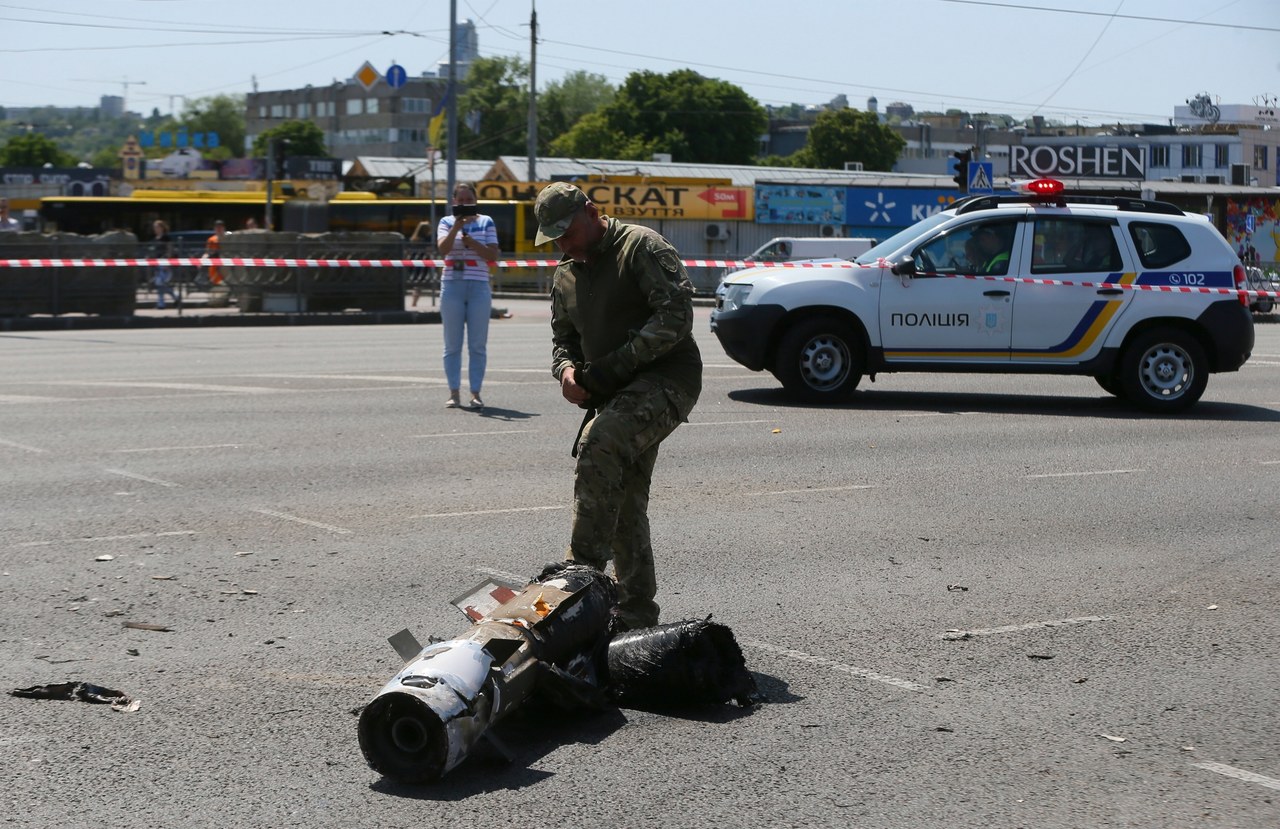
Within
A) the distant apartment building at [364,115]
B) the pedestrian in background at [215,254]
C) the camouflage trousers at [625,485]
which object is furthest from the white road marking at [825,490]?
the distant apartment building at [364,115]

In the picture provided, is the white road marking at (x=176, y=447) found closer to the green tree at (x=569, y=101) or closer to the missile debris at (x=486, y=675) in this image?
the missile debris at (x=486, y=675)

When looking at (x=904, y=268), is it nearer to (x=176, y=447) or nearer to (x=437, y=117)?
(x=176, y=447)

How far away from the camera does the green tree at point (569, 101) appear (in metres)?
142

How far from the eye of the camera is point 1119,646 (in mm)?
6039

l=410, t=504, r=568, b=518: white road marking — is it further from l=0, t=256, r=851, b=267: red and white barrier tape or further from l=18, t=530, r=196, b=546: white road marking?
l=0, t=256, r=851, b=267: red and white barrier tape

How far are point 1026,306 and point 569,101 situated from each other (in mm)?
136202

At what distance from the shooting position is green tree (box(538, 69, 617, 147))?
5595 inches

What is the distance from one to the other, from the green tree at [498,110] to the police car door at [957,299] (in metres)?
121

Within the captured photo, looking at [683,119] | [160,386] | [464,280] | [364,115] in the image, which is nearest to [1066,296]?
[464,280]

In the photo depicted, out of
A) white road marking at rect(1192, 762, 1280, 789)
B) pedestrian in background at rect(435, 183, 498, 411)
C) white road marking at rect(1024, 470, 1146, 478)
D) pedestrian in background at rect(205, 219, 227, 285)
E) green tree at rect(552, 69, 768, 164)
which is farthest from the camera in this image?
green tree at rect(552, 69, 768, 164)

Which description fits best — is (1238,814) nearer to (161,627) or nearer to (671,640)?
(671,640)

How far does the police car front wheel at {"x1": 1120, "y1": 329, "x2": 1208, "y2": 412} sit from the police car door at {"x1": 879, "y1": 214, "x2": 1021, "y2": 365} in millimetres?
1217

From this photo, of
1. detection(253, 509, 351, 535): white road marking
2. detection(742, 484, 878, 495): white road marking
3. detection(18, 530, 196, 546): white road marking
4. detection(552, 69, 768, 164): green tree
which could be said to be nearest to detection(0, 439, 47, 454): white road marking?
detection(253, 509, 351, 535): white road marking

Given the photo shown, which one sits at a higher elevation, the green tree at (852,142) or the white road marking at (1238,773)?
the green tree at (852,142)
